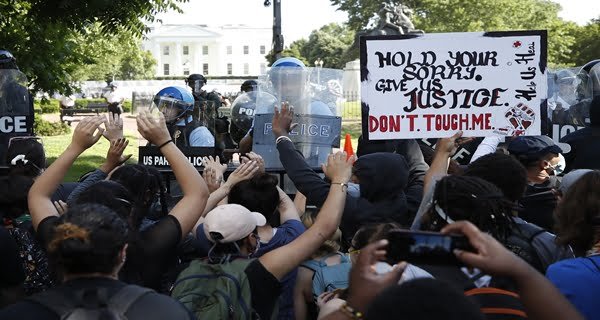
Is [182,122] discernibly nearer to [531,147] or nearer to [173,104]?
A: [173,104]

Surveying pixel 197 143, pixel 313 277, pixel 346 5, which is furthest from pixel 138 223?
pixel 346 5

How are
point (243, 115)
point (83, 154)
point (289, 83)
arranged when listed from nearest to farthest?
point (289, 83), point (243, 115), point (83, 154)

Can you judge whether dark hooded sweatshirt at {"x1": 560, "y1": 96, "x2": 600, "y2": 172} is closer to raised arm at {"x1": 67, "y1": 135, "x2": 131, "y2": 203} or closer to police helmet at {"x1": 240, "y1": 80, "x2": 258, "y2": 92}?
raised arm at {"x1": 67, "y1": 135, "x2": 131, "y2": 203}

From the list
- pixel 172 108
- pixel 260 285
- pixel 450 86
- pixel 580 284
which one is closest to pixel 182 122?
pixel 172 108

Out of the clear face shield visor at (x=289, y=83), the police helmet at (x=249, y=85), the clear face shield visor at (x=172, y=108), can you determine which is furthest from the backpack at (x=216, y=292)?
the police helmet at (x=249, y=85)

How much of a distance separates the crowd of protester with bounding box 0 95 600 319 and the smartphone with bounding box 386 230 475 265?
16mm

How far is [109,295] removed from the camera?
2.56 metres

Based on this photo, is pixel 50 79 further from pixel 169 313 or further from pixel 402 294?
pixel 402 294

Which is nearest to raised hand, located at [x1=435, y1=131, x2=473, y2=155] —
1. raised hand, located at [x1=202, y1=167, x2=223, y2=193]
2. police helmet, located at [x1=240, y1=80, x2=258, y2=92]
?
raised hand, located at [x1=202, y1=167, x2=223, y2=193]

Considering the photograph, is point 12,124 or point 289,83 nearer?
point 289,83

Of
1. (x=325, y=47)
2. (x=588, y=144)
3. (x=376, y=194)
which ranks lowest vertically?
(x=376, y=194)

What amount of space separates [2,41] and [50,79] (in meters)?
1.06

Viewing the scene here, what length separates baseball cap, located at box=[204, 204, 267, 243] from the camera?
3.35 metres

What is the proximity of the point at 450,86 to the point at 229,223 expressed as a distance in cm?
237
